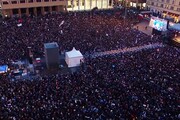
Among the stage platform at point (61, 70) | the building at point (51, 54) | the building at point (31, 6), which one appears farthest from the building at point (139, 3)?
the building at point (51, 54)

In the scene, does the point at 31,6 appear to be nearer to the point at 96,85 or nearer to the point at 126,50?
the point at 126,50

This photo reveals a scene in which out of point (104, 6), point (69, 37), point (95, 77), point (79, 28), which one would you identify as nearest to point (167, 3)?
point (104, 6)

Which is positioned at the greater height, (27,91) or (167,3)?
(167,3)

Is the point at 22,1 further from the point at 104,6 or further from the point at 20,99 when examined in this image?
the point at 20,99

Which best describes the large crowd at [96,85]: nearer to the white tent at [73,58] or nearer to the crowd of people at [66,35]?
the crowd of people at [66,35]

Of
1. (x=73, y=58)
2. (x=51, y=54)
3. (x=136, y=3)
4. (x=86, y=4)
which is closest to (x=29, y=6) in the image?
(x=86, y=4)
